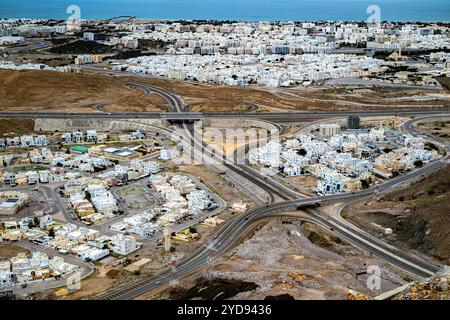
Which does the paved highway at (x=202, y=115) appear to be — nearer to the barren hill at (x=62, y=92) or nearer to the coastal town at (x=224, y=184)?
the coastal town at (x=224, y=184)

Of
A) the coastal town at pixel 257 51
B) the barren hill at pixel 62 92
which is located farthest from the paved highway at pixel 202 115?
the coastal town at pixel 257 51

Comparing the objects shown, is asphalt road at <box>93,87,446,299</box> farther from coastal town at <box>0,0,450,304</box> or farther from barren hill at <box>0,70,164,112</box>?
barren hill at <box>0,70,164,112</box>

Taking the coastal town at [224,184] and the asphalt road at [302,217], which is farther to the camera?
the coastal town at [224,184]

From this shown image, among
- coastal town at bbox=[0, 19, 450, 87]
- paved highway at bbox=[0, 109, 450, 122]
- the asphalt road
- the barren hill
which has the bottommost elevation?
the asphalt road

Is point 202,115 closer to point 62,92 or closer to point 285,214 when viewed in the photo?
point 62,92

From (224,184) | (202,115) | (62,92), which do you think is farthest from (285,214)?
(62,92)

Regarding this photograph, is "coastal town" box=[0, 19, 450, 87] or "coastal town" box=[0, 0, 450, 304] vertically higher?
"coastal town" box=[0, 19, 450, 87]

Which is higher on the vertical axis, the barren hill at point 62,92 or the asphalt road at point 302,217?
the barren hill at point 62,92

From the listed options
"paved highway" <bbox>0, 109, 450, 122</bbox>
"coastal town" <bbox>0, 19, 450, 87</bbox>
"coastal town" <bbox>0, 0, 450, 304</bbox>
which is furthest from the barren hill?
"coastal town" <bbox>0, 19, 450, 87</bbox>

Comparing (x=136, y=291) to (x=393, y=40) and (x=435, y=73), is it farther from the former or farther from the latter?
(x=393, y=40)

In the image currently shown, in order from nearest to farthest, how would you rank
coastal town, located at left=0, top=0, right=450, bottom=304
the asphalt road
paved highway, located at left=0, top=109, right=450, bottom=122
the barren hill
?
1. the asphalt road
2. coastal town, located at left=0, top=0, right=450, bottom=304
3. paved highway, located at left=0, top=109, right=450, bottom=122
4. the barren hill
